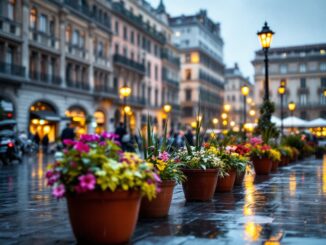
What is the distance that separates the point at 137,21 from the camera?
60.4 meters

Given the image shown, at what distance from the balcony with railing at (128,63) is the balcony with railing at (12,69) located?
59.9 ft

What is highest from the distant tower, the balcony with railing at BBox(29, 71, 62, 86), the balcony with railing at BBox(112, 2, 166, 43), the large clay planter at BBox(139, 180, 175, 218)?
the distant tower

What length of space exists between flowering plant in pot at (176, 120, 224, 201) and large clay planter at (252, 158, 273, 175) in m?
6.25

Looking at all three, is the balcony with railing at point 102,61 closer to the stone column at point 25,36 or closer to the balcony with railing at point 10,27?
the stone column at point 25,36

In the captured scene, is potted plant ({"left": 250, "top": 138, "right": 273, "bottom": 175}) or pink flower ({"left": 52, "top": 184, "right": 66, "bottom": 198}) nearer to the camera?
pink flower ({"left": 52, "top": 184, "right": 66, "bottom": 198})

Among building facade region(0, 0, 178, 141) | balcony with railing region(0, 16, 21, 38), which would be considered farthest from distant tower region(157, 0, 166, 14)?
balcony with railing region(0, 16, 21, 38)

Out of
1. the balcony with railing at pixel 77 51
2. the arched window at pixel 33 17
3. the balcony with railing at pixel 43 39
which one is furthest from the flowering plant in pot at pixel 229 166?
the balcony with railing at pixel 77 51

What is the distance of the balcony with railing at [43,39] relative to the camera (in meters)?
38.3

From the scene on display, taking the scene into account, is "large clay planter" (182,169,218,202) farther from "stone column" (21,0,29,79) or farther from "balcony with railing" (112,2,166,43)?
"balcony with railing" (112,2,166,43)

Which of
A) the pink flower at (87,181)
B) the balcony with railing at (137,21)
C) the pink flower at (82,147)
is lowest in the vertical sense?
the pink flower at (87,181)

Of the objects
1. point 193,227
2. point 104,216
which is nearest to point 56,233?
point 104,216

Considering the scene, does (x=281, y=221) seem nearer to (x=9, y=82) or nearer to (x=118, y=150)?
(x=118, y=150)

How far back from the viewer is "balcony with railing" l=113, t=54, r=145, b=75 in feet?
176

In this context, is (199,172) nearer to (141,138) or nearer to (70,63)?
(141,138)
